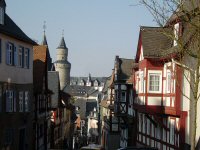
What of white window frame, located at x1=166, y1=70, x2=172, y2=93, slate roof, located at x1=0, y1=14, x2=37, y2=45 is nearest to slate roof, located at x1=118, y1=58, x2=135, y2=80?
slate roof, located at x1=0, y1=14, x2=37, y2=45

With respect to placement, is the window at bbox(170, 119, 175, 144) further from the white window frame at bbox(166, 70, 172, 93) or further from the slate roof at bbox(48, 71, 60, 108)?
the slate roof at bbox(48, 71, 60, 108)

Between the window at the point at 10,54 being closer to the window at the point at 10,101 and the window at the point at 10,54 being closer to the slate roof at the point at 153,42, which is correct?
the window at the point at 10,101

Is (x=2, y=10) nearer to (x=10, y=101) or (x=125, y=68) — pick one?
(x=10, y=101)

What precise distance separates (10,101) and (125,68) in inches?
929

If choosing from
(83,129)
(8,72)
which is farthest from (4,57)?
(83,129)

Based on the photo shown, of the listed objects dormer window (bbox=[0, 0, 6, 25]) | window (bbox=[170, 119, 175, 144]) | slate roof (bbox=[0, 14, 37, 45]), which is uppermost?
dormer window (bbox=[0, 0, 6, 25])

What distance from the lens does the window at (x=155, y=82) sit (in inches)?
1186

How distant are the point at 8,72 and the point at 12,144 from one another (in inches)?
210

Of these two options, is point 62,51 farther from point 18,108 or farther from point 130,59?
point 18,108

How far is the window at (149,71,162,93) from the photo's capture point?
3012cm

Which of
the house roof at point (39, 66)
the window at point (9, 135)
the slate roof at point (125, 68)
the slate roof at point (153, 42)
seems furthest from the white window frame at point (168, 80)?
the slate roof at point (125, 68)

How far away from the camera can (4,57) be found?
29828 mm

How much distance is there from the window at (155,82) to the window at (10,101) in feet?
31.5

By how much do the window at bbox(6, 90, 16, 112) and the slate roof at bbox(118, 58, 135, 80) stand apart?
65.7 ft
